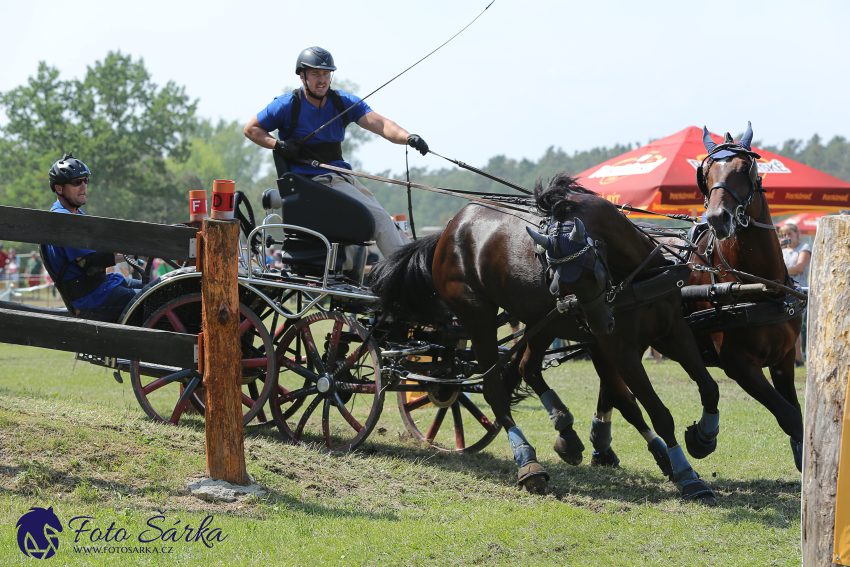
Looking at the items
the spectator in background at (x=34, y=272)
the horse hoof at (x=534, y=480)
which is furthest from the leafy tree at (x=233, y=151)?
the horse hoof at (x=534, y=480)

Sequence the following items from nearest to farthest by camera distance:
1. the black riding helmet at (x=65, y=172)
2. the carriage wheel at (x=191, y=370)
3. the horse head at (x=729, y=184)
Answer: the horse head at (x=729, y=184)
the carriage wheel at (x=191, y=370)
the black riding helmet at (x=65, y=172)

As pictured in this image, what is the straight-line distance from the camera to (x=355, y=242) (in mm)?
5891

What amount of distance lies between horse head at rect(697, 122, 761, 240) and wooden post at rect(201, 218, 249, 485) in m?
2.67

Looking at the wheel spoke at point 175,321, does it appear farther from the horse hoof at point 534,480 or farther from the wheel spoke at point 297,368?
the horse hoof at point 534,480

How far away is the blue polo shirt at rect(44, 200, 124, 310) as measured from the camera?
538 cm

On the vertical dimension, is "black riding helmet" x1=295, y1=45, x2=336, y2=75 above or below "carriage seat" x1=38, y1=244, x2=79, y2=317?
above

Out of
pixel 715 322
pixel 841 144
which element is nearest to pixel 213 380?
pixel 715 322

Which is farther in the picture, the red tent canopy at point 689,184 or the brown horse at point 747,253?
the red tent canopy at point 689,184

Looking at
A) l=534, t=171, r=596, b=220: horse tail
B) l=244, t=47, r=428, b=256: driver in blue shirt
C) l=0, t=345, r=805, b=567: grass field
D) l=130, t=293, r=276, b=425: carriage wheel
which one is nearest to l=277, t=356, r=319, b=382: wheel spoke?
l=130, t=293, r=276, b=425: carriage wheel

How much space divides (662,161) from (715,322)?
6032 millimetres

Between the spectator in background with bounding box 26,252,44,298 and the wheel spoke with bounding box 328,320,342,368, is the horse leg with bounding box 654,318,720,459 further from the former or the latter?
the spectator in background with bounding box 26,252,44,298

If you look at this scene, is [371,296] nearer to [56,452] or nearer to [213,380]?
[213,380]

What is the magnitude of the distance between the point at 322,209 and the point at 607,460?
2836 mm

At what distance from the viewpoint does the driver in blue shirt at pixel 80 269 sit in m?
5.41
